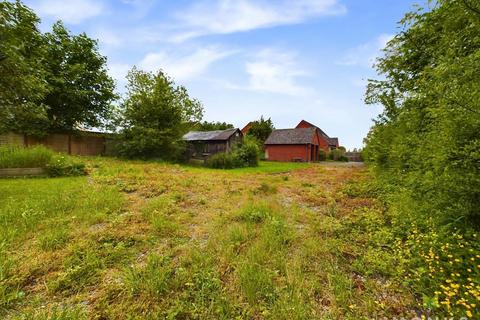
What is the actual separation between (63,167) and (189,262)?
8.26 metres

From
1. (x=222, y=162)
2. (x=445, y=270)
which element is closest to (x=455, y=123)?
(x=445, y=270)

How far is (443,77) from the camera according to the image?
2785 mm

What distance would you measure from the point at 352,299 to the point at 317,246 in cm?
103

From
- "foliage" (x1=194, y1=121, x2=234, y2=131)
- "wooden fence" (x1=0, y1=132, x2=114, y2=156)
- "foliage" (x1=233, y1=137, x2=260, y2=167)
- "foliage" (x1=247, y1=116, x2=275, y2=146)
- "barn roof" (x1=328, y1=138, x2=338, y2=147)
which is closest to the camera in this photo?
"wooden fence" (x1=0, y1=132, x2=114, y2=156)

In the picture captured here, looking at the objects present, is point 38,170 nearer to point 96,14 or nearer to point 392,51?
point 96,14

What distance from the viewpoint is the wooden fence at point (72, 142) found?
14.0 metres

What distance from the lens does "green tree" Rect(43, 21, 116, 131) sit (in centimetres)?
1498

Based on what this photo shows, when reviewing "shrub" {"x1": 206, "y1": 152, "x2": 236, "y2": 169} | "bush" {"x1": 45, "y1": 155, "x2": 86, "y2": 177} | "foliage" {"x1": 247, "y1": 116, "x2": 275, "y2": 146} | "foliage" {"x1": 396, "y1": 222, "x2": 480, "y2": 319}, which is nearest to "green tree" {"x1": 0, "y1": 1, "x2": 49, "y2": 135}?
"bush" {"x1": 45, "y1": 155, "x2": 86, "y2": 177}

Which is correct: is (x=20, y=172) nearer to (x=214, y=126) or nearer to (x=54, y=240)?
(x=54, y=240)

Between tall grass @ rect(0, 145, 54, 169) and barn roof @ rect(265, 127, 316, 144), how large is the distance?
23.9m

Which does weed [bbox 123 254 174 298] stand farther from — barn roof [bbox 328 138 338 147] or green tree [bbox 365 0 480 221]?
barn roof [bbox 328 138 338 147]

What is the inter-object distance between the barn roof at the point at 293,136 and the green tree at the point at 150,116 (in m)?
14.9

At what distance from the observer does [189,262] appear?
2.64 metres

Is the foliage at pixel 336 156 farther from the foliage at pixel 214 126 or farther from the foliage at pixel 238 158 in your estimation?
the foliage at pixel 214 126
